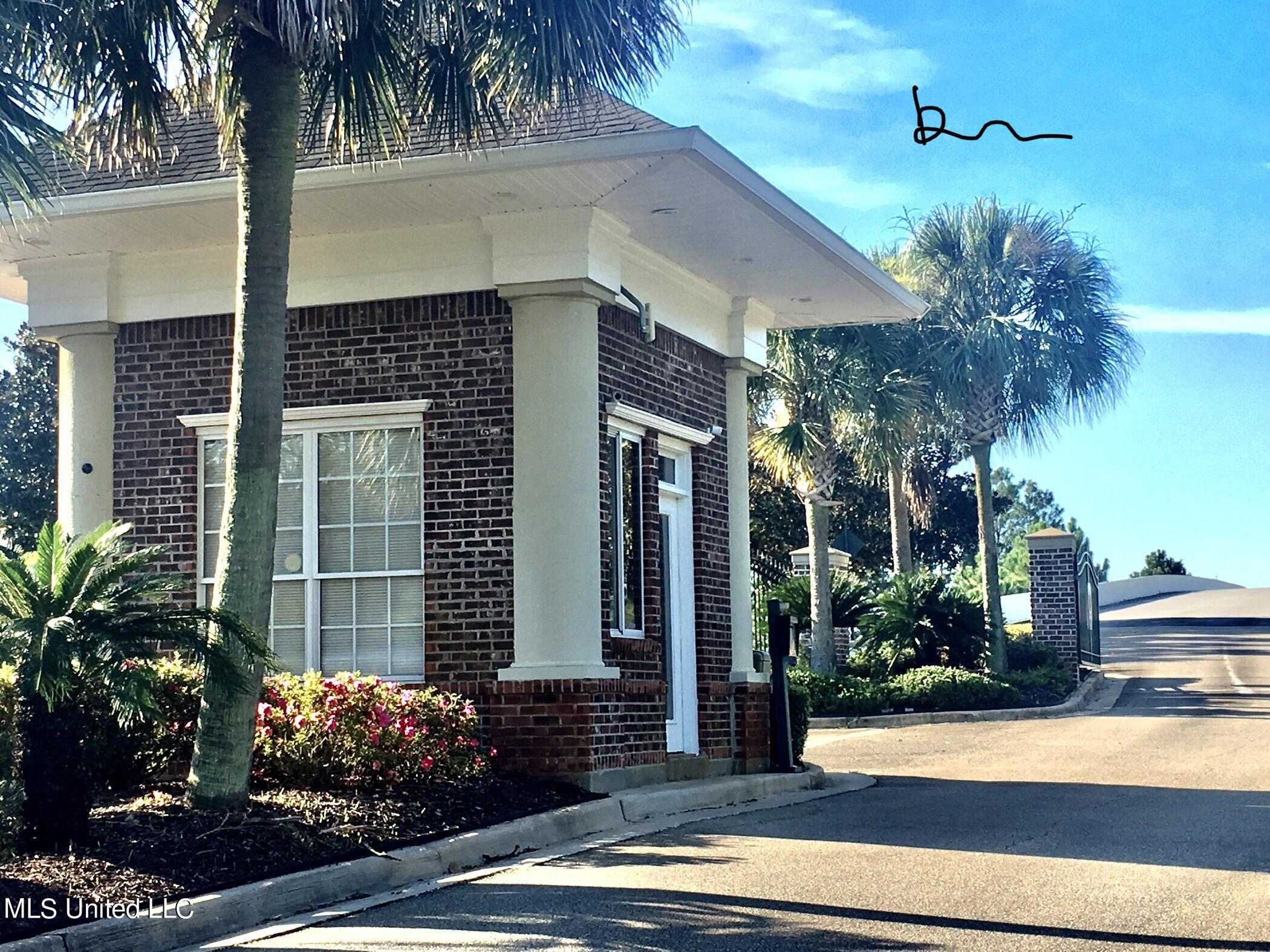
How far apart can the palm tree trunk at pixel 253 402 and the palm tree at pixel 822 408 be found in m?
17.5

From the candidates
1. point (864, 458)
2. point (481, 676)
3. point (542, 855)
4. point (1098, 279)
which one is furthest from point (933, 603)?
point (542, 855)

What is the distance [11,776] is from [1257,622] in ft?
141

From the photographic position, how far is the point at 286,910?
8.05 metres

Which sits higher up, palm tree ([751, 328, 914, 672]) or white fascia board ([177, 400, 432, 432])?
palm tree ([751, 328, 914, 672])

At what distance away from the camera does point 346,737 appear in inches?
414

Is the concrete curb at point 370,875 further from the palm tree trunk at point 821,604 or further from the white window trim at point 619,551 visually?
the palm tree trunk at point 821,604

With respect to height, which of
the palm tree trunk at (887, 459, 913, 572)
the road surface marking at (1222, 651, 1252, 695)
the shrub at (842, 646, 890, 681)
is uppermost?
the palm tree trunk at (887, 459, 913, 572)

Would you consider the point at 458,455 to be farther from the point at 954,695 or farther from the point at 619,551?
the point at 954,695

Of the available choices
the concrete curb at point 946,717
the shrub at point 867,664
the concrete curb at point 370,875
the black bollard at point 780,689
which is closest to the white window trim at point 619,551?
the concrete curb at point 370,875

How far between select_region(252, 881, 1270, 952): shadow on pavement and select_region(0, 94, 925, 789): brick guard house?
13.5 ft

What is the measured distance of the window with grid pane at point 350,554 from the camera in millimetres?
12992

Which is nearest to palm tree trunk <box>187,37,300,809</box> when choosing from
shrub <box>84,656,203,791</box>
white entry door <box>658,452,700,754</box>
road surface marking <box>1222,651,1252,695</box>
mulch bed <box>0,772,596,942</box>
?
mulch bed <box>0,772,596,942</box>

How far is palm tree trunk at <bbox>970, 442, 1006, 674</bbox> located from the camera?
90.9ft

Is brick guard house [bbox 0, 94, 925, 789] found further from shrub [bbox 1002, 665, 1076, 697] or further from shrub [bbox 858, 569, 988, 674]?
shrub [bbox 1002, 665, 1076, 697]
